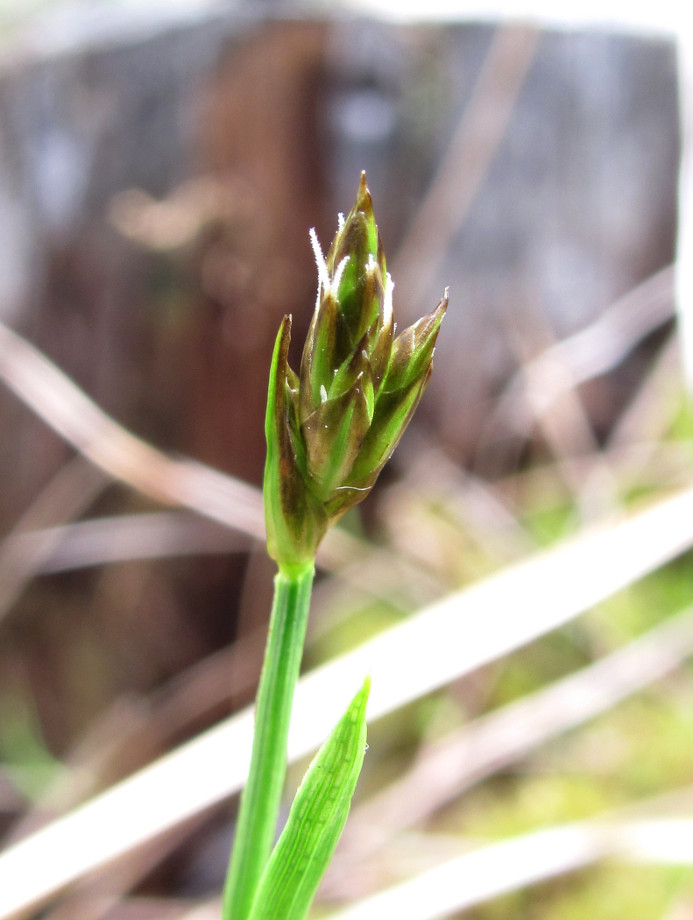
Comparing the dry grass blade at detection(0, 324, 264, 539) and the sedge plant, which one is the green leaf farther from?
the dry grass blade at detection(0, 324, 264, 539)

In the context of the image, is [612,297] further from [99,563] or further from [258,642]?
[99,563]

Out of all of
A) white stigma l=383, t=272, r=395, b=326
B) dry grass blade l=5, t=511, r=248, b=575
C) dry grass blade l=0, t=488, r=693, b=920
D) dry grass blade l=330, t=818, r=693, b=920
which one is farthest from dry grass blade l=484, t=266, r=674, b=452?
white stigma l=383, t=272, r=395, b=326

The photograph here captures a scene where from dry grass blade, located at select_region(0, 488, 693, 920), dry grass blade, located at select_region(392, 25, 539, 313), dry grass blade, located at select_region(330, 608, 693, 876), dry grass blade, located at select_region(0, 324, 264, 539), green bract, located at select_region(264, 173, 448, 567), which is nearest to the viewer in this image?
green bract, located at select_region(264, 173, 448, 567)

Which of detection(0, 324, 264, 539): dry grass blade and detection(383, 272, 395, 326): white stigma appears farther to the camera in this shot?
detection(0, 324, 264, 539): dry grass blade

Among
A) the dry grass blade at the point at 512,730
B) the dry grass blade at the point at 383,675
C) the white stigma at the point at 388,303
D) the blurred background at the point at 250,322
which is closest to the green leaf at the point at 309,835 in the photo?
the white stigma at the point at 388,303

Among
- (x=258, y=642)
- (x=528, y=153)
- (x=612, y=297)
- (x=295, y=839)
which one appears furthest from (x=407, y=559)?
(x=295, y=839)

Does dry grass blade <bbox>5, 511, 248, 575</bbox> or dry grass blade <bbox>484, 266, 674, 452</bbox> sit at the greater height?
dry grass blade <bbox>484, 266, 674, 452</bbox>

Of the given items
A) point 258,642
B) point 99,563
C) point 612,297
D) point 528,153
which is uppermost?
point 528,153

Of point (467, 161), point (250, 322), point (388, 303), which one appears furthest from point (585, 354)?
point (388, 303)

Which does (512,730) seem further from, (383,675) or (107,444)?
(107,444)
